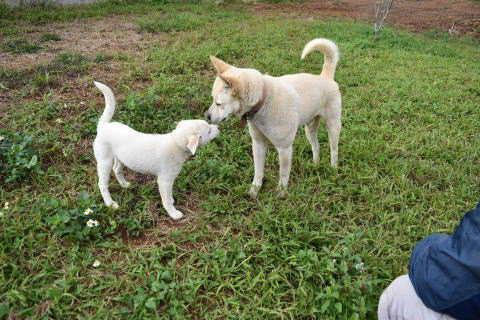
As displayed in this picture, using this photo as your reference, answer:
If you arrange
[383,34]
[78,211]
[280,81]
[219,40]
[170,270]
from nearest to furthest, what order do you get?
[170,270], [78,211], [280,81], [219,40], [383,34]

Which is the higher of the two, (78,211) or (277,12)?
(277,12)

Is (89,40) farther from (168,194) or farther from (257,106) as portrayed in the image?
(257,106)

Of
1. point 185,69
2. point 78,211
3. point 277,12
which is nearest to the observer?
point 78,211

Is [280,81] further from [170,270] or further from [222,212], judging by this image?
[170,270]

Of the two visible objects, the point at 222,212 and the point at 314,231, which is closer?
the point at 314,231

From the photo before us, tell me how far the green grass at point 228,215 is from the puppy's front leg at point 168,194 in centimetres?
12

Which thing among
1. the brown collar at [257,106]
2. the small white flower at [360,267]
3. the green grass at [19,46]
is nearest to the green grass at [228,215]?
the small white flower at [360,267]

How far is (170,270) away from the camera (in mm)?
2699

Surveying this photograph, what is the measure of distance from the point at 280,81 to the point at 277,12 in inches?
398

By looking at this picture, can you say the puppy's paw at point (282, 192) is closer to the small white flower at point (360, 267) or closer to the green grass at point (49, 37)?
the small white flower at point (360, 267)

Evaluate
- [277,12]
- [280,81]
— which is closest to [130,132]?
[280,81]

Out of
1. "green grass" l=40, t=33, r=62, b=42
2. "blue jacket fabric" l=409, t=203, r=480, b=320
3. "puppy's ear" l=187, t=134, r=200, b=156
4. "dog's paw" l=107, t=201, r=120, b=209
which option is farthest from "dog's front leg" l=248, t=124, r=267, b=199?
"green grass" l=40, t=33, r=62, b=42

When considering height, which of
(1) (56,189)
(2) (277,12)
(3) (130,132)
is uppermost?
(2) (277,12)

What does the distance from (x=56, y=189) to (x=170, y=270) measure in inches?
66.9
